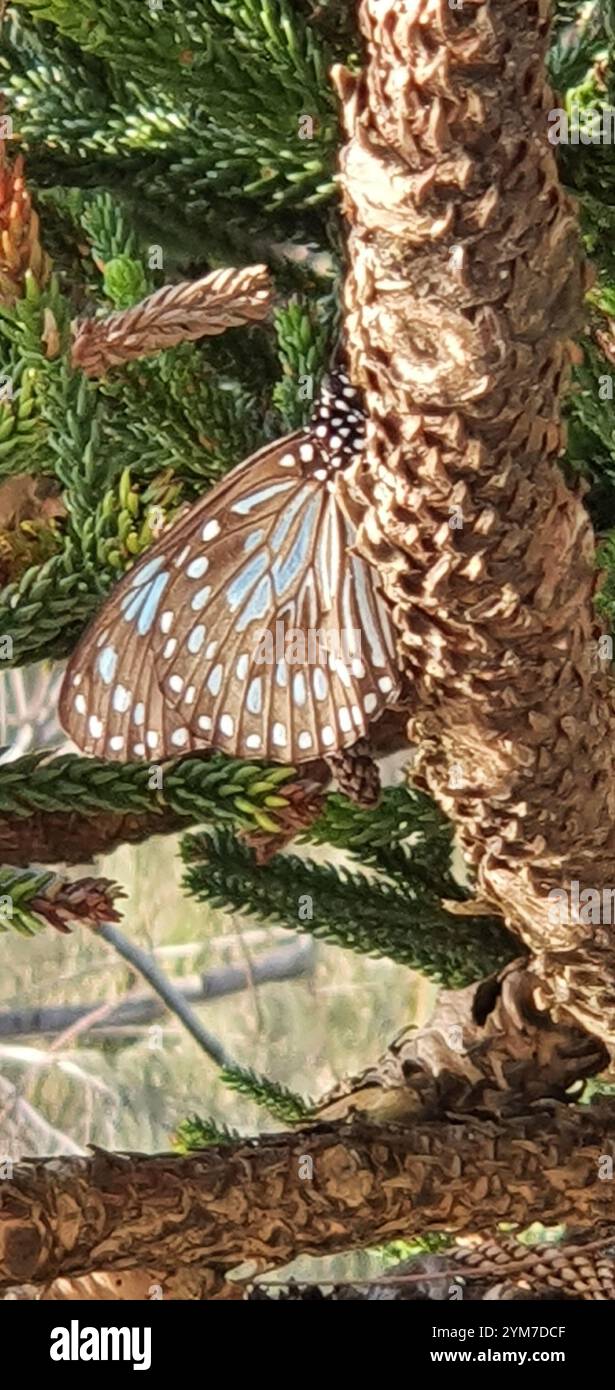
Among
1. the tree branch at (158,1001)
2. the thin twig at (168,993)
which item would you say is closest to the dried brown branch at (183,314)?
the thin twig at (168,993)

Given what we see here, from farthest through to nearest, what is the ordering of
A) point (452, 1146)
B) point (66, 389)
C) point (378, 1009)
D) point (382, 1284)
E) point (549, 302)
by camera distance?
1. point (378, 1009)
2. point (382, 1284)
3. point (452, 1146)
4. point (66, 389)
5. point (549, 302)

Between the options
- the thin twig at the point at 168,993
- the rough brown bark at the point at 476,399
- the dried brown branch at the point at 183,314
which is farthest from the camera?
the thin twig at the point at 168,993

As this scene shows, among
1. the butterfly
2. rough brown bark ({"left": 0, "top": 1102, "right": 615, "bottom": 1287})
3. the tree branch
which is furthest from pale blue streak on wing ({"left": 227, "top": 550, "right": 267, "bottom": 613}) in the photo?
the tree branch

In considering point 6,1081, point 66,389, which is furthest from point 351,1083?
point 6,1081

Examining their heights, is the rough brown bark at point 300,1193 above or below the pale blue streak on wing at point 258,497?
below

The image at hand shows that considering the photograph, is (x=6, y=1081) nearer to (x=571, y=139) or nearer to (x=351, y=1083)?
(x=351, y=1083)

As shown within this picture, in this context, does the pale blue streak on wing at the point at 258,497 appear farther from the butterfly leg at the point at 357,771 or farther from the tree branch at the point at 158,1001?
the tree branch at the point at 158,1001
